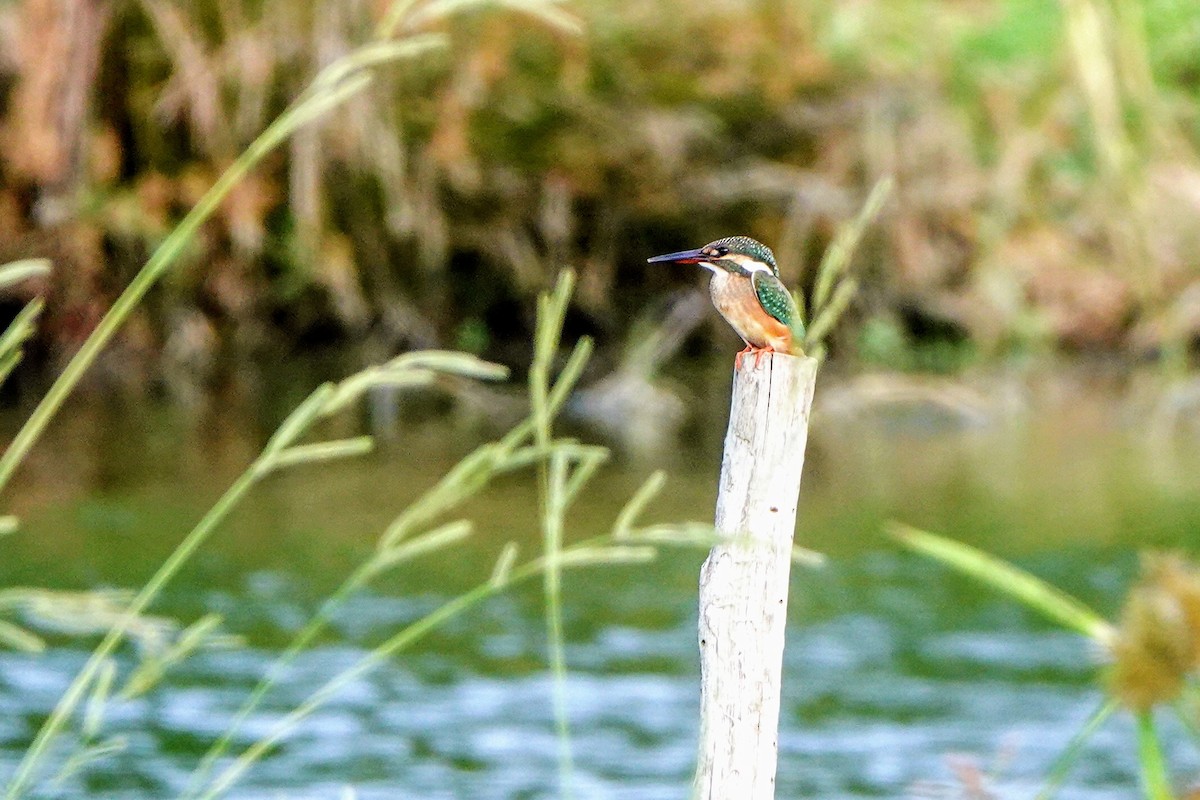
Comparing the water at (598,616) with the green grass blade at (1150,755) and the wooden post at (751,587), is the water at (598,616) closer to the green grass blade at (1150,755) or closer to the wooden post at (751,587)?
the wooden post at (751,587)

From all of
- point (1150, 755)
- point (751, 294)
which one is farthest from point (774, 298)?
point (1150, 755)

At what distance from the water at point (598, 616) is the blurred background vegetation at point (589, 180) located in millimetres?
1595

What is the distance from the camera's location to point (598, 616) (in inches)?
428

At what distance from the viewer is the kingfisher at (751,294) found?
3.15 meters

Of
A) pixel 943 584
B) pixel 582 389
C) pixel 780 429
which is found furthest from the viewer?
pixel 582 389

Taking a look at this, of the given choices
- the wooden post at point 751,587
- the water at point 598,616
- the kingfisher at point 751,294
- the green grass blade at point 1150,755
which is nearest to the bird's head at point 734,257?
the kingfisher at point 751,294

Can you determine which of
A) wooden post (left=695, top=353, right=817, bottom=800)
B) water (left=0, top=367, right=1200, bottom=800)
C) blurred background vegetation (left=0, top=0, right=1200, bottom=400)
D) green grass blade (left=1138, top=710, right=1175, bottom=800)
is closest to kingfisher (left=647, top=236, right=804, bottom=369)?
wooden post (left=695, top=353, right=817, bottom=800)

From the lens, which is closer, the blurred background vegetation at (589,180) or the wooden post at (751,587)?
the wooden post at (751,587)

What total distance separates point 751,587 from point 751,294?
2.20 feet

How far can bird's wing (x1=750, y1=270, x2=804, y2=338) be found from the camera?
3188 millimetres

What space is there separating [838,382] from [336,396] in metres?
16.5

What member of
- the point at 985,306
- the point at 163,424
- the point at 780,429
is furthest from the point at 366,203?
the point at 780,429

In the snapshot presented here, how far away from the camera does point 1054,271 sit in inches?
764

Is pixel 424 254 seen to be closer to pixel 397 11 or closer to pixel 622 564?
pixel 622 564
